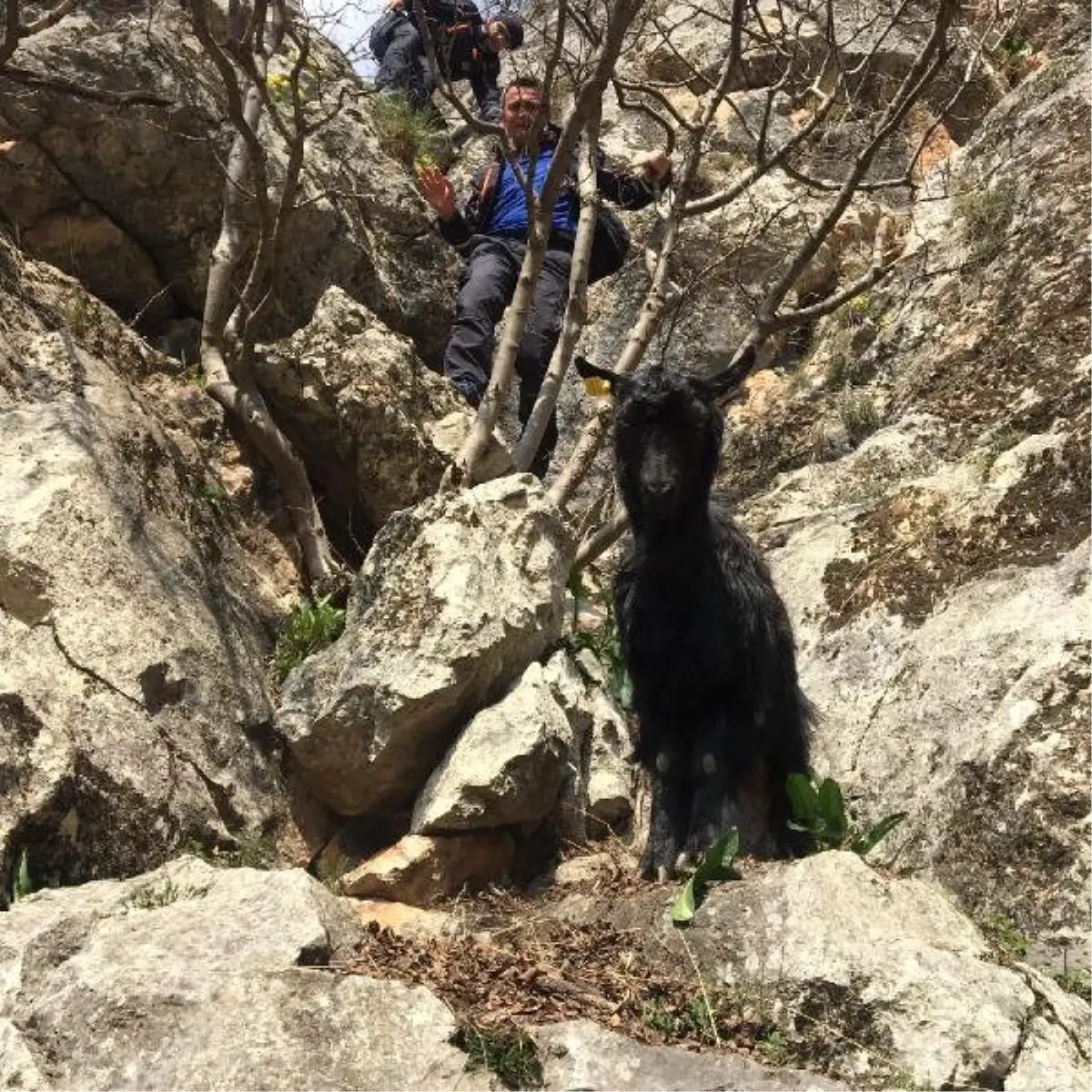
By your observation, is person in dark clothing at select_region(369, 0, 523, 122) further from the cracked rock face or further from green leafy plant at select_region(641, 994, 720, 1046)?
green leafy plant at select_region(641, 994, 720, 1046)

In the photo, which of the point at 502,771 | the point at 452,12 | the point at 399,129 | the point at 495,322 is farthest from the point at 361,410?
the point at 452,12

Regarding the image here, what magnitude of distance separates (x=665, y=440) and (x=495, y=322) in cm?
356

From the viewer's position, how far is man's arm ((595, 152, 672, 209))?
8570 mm

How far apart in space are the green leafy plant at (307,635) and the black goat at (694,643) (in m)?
1.62

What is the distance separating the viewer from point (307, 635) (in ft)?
21.7

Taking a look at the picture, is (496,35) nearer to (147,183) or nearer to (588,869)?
(147,183)

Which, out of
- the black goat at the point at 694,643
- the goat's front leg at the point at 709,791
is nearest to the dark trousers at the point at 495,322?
the black goat at the point at 694,643

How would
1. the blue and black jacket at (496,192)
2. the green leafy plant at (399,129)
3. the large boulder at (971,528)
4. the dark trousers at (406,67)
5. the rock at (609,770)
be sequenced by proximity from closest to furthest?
the large boulder at (971,528), the rock at (609,770), the blue and black jacket at (496,192), the green leafy plant at (399,129), the dark trousers at (406,67)

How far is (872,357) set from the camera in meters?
9.24

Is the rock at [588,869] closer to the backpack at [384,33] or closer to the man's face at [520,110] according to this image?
the man's face at [520,110]

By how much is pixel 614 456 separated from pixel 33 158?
15.3 ft

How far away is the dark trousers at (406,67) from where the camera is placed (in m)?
12.5

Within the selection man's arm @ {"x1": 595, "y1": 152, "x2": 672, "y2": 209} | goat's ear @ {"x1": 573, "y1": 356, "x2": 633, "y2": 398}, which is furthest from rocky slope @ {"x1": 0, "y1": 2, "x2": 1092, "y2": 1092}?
man's arm @ {"x1": 595, "y1": 152, "x2": 672, "y2": 209}

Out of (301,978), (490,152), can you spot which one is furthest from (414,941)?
(490,152)
